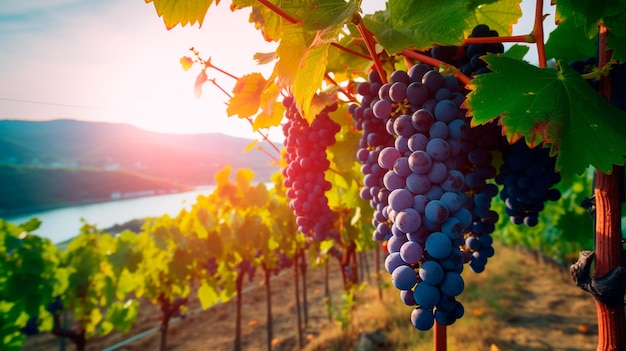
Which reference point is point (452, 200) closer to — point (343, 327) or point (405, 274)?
point (405, 274)

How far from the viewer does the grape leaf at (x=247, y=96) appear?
1.40m

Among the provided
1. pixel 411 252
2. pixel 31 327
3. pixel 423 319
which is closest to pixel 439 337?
pixel 423 319

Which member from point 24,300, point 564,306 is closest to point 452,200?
point 24,300

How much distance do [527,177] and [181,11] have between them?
1.20 m

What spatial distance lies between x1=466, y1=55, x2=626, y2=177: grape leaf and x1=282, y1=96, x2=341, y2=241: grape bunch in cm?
74

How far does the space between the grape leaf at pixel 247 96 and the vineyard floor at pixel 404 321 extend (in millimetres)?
5336

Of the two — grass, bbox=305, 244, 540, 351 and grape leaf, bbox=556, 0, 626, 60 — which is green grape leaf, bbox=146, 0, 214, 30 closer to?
grape leaf, bbox=556, 0, 626, 60

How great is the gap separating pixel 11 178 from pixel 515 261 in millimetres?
54865

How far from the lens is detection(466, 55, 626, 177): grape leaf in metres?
0.75

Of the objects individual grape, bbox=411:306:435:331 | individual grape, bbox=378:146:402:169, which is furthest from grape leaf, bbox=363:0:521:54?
individual grape, bbox=411:306:435:331

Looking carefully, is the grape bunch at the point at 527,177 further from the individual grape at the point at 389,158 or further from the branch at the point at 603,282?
the individual grape at the point at 389,158

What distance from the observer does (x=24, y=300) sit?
5270 mm

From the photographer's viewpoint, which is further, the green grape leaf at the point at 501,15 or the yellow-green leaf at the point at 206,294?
the yellow-green leaf at the point at 206,294

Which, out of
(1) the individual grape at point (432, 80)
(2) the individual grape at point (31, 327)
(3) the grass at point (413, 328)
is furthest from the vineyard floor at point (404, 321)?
(1) the individual grape at point (432, 80)
